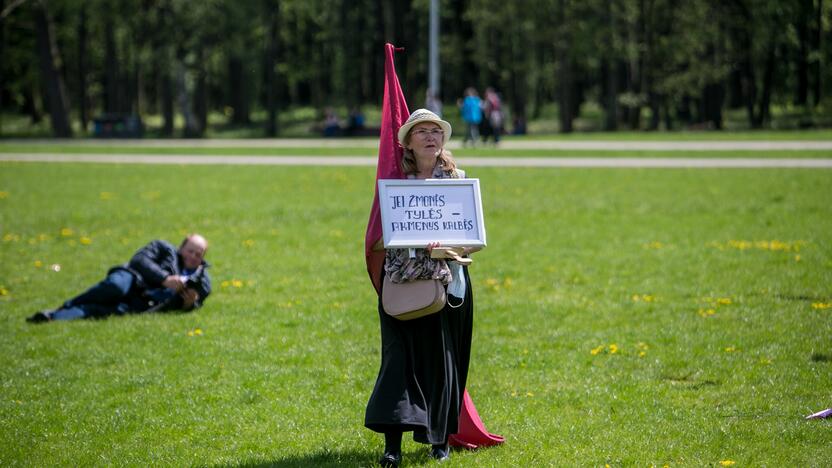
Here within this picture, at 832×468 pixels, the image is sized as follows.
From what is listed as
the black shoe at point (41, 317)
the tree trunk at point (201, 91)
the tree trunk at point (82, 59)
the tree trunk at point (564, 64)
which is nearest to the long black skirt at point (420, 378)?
the black shoe at point (41, 317)

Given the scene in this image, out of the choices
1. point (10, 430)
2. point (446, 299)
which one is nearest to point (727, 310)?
point (446, 299)

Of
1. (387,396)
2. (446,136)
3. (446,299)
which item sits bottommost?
(387,396)

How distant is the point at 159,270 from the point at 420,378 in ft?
15.6

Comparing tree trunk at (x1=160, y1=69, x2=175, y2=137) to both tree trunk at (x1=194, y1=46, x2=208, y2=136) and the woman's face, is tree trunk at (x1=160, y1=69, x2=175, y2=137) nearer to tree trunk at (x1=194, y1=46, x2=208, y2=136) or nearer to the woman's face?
tree trunk at (x1=194, y1=46, x2=208, y2=136)

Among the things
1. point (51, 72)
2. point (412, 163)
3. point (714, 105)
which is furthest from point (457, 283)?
point (51, 72)

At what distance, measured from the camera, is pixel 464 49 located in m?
52.8

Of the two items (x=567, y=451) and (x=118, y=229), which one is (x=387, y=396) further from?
(x=118, y=229)

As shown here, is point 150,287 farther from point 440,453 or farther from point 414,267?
point 414,267

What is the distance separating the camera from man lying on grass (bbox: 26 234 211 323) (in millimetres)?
9320

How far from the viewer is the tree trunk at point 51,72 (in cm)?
4503

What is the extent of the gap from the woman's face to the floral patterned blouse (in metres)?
0.53

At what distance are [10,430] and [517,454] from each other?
316 cm

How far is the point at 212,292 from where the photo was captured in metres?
10.5

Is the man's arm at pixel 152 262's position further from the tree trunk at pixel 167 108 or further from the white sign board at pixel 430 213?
the tree trunk at pixel 167 108
